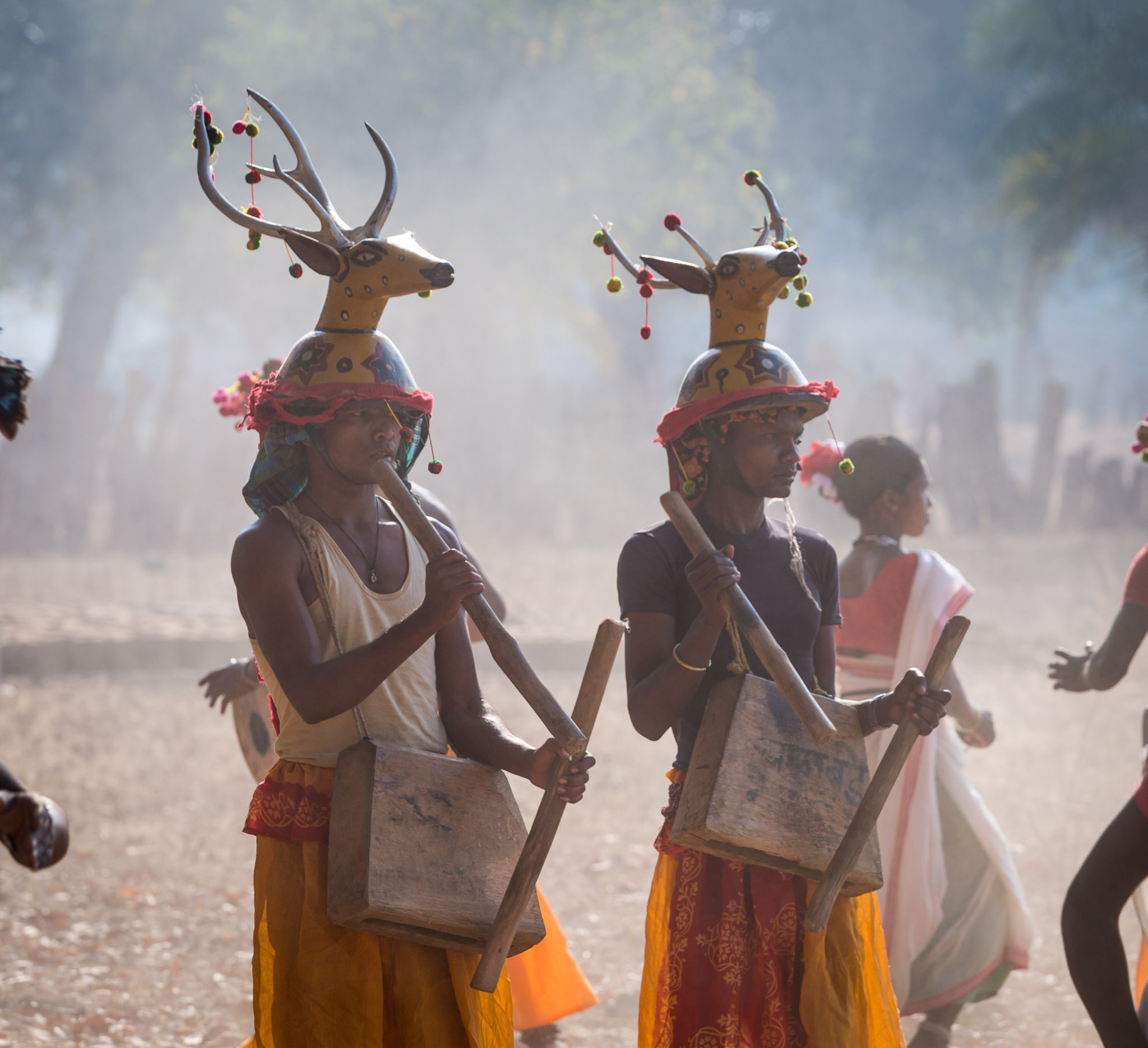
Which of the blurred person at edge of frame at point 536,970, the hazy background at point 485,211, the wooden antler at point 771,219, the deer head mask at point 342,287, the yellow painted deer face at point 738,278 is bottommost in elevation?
the blurred person at edge of frame at point 536,970

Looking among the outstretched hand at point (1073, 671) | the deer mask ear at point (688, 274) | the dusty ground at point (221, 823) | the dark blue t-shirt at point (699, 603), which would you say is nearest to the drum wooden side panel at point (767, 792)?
the dark blue t-shirt at point (699, 603)

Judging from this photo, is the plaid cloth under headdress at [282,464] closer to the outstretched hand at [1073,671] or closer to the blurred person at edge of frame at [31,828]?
the blurred person at edge of frame at [31,828]

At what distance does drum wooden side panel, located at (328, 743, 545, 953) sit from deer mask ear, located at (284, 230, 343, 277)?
1117mm

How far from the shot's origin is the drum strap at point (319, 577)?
8.63 ft

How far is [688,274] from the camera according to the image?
10.3 feet

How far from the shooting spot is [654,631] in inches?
114

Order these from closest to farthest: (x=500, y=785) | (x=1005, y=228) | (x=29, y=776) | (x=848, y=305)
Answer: (x=500, y=785) → (x=29, y=776) → (x=1005, y=228) → (x=848, y=305)

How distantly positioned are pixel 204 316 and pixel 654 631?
25781 mm

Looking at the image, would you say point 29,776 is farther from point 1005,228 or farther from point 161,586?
point 1005,228

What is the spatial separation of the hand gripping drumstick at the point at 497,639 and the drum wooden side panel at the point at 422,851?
10.9 inches

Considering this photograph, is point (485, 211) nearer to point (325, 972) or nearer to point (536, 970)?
point (536, 970)

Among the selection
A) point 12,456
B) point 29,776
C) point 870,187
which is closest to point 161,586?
point 12,456

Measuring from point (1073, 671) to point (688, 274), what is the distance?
6.28 ft

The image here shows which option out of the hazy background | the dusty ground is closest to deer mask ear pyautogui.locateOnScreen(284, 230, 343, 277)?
the dusty ground
